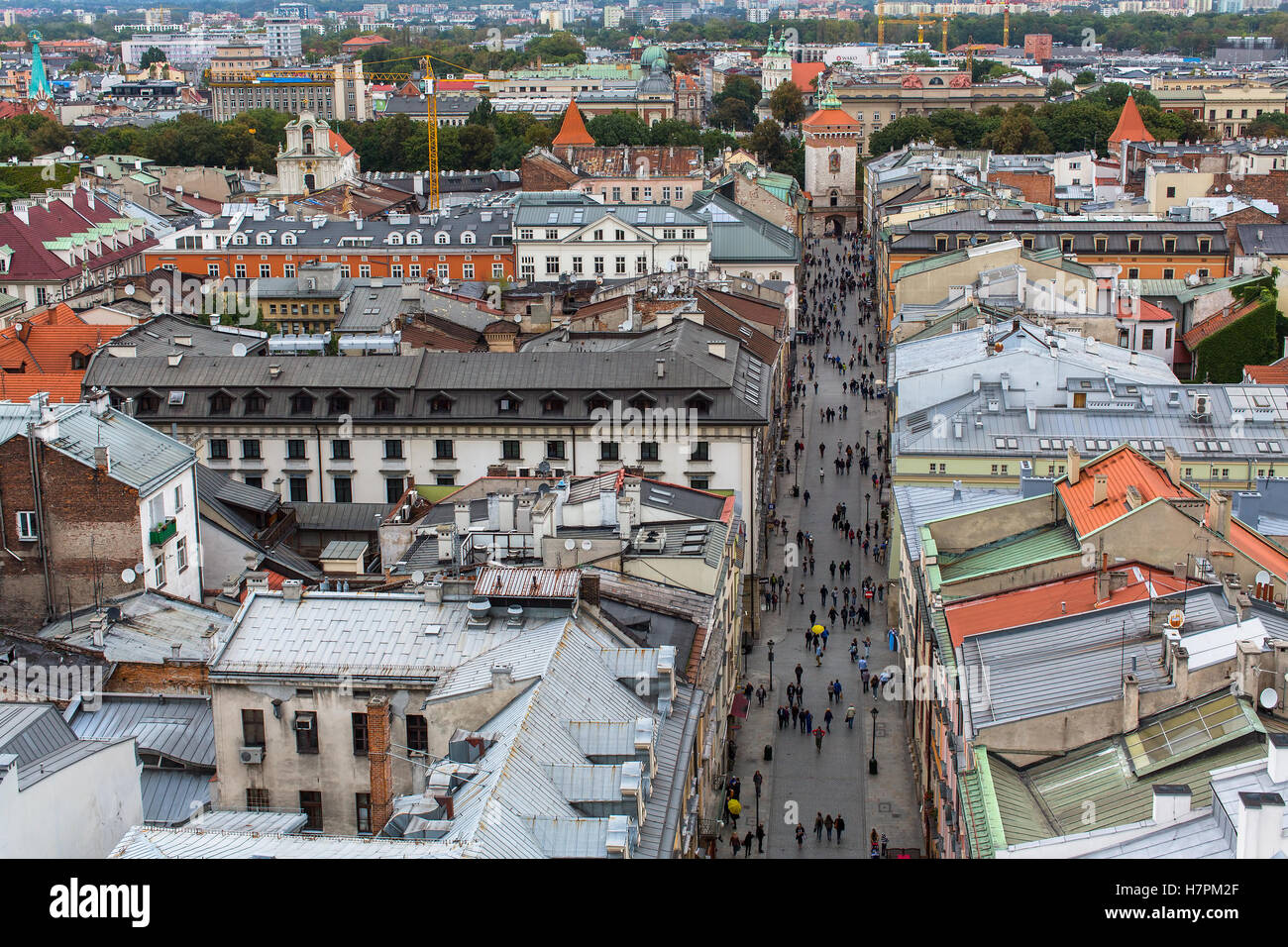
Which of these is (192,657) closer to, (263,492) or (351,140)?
(263,492)

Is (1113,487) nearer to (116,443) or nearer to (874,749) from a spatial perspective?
(874,749)

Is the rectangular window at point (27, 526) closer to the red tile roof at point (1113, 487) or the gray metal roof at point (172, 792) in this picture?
the gray metal roof at point (172, 792)

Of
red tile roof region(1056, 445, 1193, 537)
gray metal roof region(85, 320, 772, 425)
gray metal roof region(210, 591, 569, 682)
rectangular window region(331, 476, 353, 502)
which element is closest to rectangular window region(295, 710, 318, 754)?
gray metal roof region(210, 591, 569, 682)

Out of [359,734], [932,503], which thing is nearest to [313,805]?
[359,734]

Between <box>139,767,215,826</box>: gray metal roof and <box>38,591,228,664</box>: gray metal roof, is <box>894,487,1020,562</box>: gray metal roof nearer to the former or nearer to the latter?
<box>38,591,228,664</box>: gray metal roof

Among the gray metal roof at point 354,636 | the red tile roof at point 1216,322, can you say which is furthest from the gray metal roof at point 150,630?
the red tile roof at point 1216,322

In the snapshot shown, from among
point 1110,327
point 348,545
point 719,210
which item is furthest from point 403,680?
point 719,210
